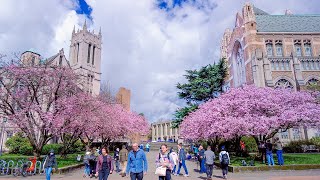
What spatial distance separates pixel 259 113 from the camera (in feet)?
58.6

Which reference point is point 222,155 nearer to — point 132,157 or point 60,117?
point 132,157

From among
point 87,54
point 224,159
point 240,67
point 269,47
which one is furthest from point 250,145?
point 87,54

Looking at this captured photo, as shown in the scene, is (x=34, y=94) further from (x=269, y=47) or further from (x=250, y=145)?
(x=269, y=47)

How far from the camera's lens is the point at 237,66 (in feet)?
157

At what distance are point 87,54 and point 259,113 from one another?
60845 millimetres

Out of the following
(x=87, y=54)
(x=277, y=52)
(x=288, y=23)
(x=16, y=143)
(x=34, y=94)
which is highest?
(x=87, y=54)

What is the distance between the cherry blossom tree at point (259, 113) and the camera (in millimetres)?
16516

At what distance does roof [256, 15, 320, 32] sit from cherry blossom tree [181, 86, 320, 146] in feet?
93.3

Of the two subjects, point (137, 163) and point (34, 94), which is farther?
point (34, 94)

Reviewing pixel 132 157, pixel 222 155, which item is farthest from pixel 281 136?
pixel 132 157

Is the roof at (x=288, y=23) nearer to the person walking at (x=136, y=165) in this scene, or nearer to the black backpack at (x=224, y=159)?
the black backpack at (x=224, y=159)

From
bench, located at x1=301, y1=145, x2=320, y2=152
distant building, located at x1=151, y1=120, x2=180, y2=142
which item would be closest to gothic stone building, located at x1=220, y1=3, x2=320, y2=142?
bench, located at x1=301, y1=145, x2=320, y2=152

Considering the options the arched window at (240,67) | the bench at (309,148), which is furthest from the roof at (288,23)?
the bench at (309,148)

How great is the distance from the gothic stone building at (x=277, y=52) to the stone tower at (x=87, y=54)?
3813 cm
